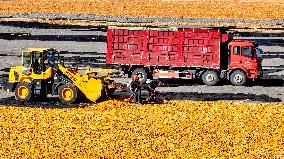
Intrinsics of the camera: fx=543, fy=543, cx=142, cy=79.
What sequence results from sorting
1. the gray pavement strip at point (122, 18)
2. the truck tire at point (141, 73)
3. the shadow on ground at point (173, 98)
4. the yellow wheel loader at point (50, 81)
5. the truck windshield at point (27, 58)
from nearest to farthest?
1. the shadow on ground at point (173, 98)
2. the yellow wheel loader at point (50, 81)
3. the truck windshield at point (27, 58)
4. the truck tire at point (141, 73)
5. the gray pavement strip at point (122, 18)

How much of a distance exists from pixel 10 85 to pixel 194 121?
9640mm

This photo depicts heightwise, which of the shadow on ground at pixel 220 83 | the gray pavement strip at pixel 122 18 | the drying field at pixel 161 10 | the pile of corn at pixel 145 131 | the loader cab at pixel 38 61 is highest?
the drying field at pixel 161 10

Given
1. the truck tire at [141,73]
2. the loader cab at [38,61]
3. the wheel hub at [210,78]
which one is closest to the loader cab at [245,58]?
the wheel hub at [210,78]

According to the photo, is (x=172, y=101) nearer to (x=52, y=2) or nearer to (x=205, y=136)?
(x=205, y=136)

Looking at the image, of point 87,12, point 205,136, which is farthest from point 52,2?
point 205,136

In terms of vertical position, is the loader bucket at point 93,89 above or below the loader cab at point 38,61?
below

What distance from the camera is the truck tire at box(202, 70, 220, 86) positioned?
103ft

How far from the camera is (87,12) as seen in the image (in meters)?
80.8

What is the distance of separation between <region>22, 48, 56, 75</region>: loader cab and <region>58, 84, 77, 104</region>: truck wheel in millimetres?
1125

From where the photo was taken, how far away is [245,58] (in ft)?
104

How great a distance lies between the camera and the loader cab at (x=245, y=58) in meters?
31.5

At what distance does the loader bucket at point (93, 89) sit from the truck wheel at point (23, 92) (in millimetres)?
2636

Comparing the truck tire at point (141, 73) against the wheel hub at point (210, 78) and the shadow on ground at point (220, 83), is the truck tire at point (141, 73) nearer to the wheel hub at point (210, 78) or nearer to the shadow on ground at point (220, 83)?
the shadow on ground at point (220, 83)

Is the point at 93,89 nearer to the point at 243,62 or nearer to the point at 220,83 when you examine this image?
the point at 220,83
